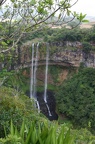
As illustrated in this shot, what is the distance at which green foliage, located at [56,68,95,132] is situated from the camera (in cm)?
1941

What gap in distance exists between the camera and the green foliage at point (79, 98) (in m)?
19.4

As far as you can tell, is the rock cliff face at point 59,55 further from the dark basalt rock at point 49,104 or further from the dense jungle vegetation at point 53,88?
the dark basalt rock at point 49,104

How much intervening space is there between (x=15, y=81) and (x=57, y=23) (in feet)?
69.0

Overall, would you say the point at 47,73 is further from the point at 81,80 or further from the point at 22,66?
the point at 81,80

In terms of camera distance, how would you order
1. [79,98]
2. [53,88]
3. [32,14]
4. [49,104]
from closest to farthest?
1. [32,14]
2. [79,98]
3. [49,104]
4. [53,88]

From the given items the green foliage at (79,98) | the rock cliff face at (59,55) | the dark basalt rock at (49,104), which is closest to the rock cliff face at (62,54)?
the rock cliff face at (59,55)

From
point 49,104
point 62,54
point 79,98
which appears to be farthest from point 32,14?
point 62,54

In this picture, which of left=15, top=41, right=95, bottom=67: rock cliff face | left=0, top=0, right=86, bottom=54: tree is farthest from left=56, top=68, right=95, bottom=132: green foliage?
left=0, top=0, right=86, bottom=54: tree

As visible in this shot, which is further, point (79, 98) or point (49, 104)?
point (49, 104)

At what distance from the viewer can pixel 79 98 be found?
21.2 metres

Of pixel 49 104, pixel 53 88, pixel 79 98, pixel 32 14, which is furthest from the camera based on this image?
pixel 53 88

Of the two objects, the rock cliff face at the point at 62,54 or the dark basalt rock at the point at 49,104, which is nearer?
the dark basalt rock at the point at 49,104

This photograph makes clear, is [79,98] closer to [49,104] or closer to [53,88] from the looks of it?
[49,104]

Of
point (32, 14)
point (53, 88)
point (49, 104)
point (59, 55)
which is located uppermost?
point (32, 14)
